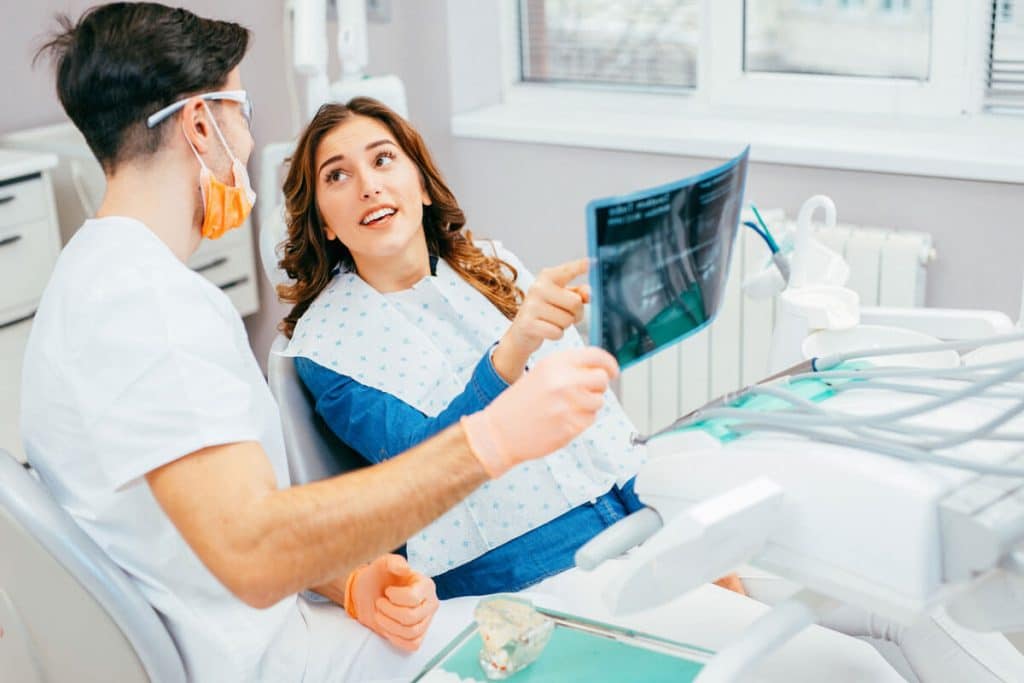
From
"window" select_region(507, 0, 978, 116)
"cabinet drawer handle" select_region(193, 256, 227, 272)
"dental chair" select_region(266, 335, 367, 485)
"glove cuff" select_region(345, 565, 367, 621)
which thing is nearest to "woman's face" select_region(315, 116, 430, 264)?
"dental chair" select_region(266, 335, 367, 485)

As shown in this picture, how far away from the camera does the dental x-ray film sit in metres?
0.95

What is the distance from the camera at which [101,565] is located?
3.82 feet

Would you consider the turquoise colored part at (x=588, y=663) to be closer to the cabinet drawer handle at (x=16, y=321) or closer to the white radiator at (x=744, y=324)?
the white radiator at (x=744, y=324)

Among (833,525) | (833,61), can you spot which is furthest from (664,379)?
(833,525)

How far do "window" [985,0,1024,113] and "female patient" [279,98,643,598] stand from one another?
4.39 feet

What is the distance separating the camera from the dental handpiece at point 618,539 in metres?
0.94

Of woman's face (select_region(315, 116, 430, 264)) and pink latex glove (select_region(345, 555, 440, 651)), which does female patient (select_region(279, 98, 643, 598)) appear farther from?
pink latex glove (select_region(345, 555, 440, 651))

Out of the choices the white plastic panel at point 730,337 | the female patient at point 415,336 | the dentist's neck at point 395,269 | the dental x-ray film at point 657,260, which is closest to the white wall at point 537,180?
the white plastic panel at point 730,337

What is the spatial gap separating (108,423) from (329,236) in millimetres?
653

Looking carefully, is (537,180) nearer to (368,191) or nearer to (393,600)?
(368,191)

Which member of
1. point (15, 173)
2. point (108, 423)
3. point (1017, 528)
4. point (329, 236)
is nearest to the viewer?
point (1017, 528)

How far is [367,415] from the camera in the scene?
1.54 meters

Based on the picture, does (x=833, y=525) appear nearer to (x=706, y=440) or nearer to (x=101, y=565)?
(x=706, y=440)

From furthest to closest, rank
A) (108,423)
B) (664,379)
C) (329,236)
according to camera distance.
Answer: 1. (664,379)
2. (329,236)
3. (108,423)
